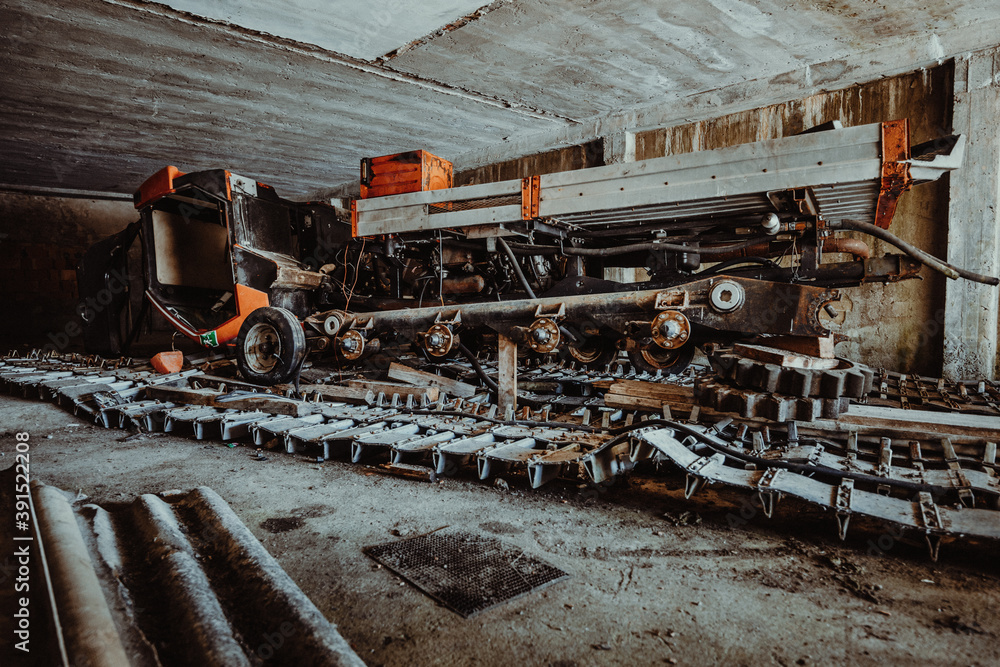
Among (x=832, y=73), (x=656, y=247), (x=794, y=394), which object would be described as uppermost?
(x=832, y=73)

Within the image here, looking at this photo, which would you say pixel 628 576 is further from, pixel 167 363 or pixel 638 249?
pixel 167 363

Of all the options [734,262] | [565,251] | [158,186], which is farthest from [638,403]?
[158,186]

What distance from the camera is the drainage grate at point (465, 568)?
1.96 meters

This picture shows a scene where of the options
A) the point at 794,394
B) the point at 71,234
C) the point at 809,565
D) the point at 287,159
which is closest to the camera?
the point at 809,565

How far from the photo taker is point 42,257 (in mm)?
11758

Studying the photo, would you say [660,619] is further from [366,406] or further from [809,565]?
[366,406]

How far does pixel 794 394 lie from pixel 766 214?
1.33 meters

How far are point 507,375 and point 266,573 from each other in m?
2.61

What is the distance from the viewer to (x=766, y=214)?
369 cm

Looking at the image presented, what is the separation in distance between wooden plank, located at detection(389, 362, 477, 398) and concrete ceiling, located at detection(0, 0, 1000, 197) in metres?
3.18

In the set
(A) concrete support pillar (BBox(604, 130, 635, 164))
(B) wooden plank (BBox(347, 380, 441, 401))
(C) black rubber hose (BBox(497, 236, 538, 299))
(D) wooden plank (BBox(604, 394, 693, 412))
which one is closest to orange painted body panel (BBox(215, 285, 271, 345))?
(B) wooden plank (BBox(347, 380, 441, 401))

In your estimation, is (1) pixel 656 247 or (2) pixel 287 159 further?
(2) pixel 287 159

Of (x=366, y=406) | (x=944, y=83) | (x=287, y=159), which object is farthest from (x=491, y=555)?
(x=287, y=159)

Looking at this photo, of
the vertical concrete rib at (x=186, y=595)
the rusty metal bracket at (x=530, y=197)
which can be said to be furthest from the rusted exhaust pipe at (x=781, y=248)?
the vertical concrete rib at (x=186, y=595)
